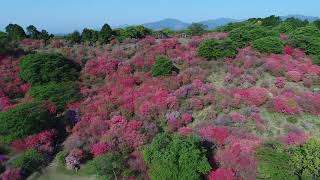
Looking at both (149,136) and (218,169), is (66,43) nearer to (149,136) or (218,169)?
(149,136)

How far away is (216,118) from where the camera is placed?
35312 millimetres

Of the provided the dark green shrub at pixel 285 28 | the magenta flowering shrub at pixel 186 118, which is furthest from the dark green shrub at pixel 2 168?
the dark green shrub at pixel 285 28

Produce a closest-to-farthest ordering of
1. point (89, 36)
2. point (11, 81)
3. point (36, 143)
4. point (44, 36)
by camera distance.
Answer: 1. point (36, 143)
2. point (11, 81)
3. point (44, 36)
4. point (89, 36)

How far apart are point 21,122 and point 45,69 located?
31.8 feet

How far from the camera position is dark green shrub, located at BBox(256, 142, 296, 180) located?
85.1 ft

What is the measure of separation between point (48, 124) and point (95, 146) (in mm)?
5842

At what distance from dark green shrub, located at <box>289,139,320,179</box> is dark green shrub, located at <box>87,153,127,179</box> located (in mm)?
10986

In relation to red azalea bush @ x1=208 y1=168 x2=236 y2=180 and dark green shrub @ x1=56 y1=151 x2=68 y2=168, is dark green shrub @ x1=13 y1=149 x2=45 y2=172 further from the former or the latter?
red azalea bush @ x1=208 y1=168 x2=236 y2=180

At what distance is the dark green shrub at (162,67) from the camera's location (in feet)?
138

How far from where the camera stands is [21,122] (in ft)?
110

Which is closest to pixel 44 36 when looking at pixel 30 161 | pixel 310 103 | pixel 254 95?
pixel 30 161

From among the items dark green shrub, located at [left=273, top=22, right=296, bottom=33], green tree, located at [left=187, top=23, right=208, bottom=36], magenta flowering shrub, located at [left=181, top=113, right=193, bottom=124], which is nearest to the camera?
magenta flowering shrub, located at [left=181, top=113, right=193, bottom=124]

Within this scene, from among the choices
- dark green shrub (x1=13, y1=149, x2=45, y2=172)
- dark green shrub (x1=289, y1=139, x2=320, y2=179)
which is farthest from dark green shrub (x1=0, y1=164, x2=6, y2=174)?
dark green shrub (x1=289, y1=139, x2=320, y2=179)

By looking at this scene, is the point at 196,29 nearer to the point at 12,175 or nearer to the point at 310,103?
the point at 310,103
